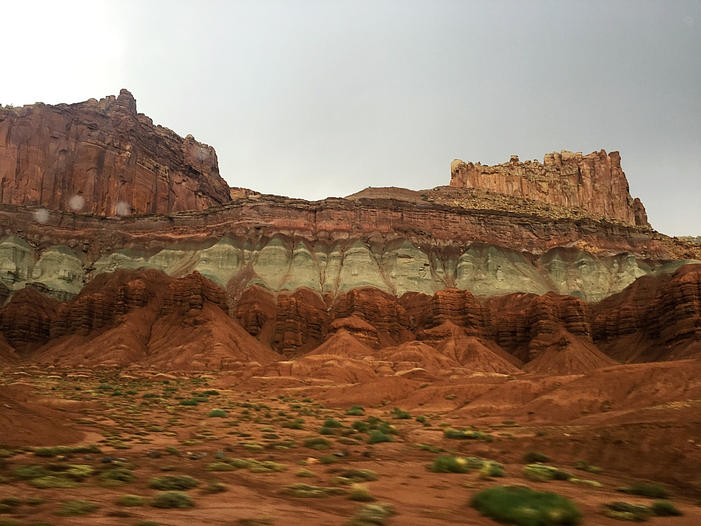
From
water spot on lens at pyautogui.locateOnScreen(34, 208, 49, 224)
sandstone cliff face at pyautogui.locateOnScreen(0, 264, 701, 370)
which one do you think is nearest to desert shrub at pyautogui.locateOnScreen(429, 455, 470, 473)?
sandstone cliff face at pyautogui.locateOnScreen(0, 264, 701, 370)

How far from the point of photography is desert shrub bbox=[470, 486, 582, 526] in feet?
23.2

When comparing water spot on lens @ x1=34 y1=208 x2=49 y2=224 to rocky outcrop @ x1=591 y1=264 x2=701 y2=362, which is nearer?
rocky outcrop @ x1=591 y1=264 x2=701 y2=362

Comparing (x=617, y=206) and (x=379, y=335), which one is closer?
(x=379, y=335)

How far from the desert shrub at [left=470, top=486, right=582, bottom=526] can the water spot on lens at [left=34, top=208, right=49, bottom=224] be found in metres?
101

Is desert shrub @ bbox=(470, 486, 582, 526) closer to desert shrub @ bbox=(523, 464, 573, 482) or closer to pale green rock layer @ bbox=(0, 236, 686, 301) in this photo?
desert shrub @ bbox=(523, 464, 573, 482)

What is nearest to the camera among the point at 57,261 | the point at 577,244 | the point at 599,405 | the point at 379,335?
the point at 599,405

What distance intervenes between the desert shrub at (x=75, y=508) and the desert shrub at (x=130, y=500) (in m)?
0.36

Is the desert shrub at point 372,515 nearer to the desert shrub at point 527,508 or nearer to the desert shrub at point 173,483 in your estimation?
the desert shrub at point 527,508

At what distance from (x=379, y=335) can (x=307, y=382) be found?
27.0 m

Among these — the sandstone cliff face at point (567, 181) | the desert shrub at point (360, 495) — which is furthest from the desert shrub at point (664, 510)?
the sandstone cliff face at point (567, 181)

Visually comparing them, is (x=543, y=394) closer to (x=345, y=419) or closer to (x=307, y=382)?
(x=345, y=419)

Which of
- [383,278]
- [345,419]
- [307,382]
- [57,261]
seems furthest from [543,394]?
[57,261]

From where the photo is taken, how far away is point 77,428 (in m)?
15.2

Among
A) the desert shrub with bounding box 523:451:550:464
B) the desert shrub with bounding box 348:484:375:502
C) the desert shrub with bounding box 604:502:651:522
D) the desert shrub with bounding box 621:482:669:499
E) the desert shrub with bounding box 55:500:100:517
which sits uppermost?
the desert shrub with bounding box 55:500:100:517
